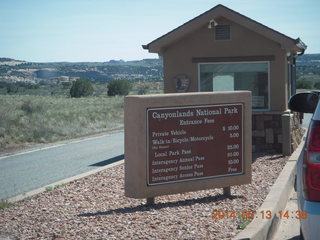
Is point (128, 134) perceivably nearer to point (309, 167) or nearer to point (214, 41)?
point (309, 167)

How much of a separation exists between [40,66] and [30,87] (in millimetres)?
64203

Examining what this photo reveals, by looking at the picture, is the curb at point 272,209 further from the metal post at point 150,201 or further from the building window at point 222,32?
the building window at point 222,32

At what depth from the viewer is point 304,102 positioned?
5363mm

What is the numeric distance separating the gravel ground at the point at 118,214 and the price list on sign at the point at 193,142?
1.43ft

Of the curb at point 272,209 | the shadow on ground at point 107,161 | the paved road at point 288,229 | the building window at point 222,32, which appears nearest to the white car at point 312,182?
the curb at point 272,209

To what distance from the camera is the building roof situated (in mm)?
13156

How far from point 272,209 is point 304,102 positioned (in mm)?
1863

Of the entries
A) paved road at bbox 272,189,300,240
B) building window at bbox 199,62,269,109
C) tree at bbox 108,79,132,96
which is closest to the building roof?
building window at bbox 199,62,269,109

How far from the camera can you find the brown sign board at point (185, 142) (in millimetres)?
7289

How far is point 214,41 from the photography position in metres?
14.0

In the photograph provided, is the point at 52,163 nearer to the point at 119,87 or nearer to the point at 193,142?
the point at 193,142

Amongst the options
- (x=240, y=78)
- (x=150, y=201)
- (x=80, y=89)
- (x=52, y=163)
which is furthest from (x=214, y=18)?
(x=80, y=89)

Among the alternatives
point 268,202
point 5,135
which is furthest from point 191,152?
point 5,135

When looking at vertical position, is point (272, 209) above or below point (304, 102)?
below
